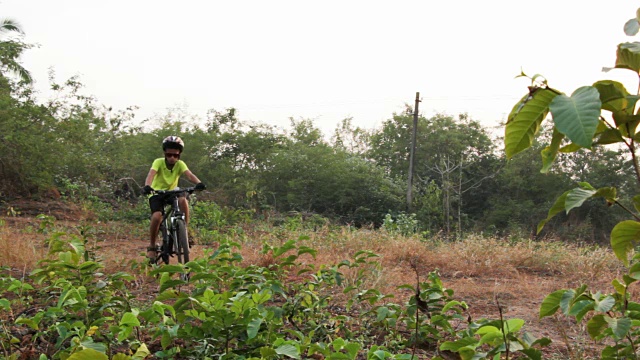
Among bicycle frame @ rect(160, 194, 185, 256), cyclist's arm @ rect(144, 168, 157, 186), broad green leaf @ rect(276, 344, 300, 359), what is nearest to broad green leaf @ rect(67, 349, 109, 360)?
broad green leaf @ rect(276, 344, 300, 359)

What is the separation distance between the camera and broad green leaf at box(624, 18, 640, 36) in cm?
121

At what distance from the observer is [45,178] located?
53.4 ft

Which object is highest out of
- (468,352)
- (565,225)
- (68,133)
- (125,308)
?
(68,133)

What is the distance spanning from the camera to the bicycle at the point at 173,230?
18.8 ft

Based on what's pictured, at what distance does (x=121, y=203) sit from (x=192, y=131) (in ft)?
17.5

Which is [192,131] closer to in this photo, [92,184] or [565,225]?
[92,184]

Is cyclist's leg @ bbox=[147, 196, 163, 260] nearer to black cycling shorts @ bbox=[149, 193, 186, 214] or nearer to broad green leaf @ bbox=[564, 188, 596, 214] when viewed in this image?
black cycling shorts @ bbox=[149, 193, 186, 214]

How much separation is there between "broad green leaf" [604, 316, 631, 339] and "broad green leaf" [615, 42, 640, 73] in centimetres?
65

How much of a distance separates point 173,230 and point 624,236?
500 centimetres

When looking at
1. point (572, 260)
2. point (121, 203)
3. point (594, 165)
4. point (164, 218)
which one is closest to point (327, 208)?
point (121, 203)

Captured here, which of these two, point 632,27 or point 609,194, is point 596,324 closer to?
point 609,194

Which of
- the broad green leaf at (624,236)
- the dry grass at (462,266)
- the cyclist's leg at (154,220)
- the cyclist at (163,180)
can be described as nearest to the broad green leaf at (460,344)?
the broad green leaf at (624,236)

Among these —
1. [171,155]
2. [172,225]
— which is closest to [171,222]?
[172,225]

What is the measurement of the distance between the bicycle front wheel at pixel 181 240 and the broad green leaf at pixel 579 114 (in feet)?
16.4
